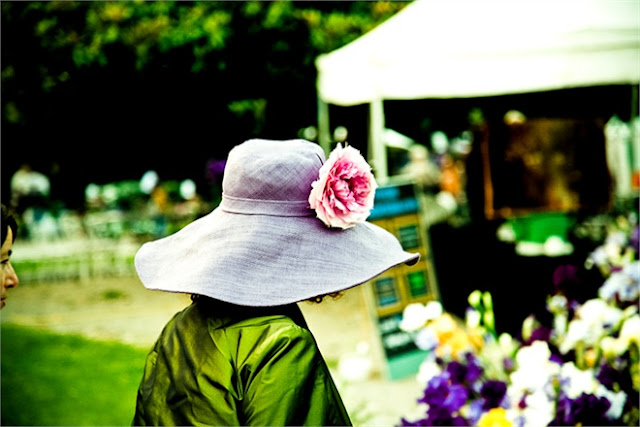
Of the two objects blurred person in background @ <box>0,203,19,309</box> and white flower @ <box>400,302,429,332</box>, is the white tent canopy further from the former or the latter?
blurred person in background @ <box>0,203,19,309</box>

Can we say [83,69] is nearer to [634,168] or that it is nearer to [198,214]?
[198,214]

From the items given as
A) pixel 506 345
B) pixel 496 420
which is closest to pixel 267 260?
pixel 496 420

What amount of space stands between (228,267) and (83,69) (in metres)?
7.59

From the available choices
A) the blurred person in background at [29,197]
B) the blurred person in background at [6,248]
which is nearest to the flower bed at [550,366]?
the blurred person in background at [6,248]

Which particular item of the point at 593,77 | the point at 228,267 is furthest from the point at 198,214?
the point at 228,267

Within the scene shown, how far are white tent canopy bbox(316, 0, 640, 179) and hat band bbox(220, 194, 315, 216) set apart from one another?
2.99 m

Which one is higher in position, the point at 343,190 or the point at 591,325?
the point at 343,190

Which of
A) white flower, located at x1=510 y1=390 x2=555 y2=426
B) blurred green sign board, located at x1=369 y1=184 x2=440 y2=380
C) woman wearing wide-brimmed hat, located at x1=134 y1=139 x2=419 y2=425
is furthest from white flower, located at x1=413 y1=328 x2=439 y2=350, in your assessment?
blurred green sign board, located at x1=369 y1=184 x2=440 y2=380

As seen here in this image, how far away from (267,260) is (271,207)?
13 cm

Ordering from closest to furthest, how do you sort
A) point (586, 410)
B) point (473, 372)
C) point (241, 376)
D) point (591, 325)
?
point (241, 376) → point (586, 410) → point (473, 372) → point (591, 325)

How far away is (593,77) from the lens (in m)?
4.34

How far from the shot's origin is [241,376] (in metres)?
1.41

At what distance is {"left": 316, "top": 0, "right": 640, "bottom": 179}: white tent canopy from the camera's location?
13.7 ft

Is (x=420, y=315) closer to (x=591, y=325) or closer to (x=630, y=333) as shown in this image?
(x=591, y=325)
